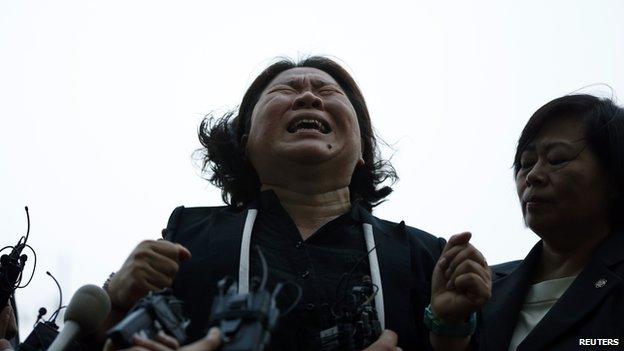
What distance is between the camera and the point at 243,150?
5469mm

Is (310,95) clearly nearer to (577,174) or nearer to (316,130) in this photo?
(316,130)

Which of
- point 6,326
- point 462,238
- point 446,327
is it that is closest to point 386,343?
point 446,327

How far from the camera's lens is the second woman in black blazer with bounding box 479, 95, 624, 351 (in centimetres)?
462

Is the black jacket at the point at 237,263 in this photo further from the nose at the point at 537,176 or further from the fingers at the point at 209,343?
the fingers at the point at 209,343

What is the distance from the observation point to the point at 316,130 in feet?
16.3

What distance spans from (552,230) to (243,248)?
5.66ft

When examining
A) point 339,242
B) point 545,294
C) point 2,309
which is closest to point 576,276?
point 545,294

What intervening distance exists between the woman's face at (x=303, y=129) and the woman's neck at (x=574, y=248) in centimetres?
124

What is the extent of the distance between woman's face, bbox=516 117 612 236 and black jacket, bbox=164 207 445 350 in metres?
0.59

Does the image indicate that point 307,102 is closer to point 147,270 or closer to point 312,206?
point 312,206

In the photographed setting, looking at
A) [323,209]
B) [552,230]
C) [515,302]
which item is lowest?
[515,302]

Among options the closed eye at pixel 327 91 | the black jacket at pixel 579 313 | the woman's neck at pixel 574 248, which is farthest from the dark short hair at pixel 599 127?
the closed eye at pixel 327 91

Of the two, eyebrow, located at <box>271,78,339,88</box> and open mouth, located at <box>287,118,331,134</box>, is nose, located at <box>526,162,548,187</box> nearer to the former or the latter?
open mouth, located at <box>287,118,331,134</box>

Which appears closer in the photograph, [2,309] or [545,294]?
[2,309]
